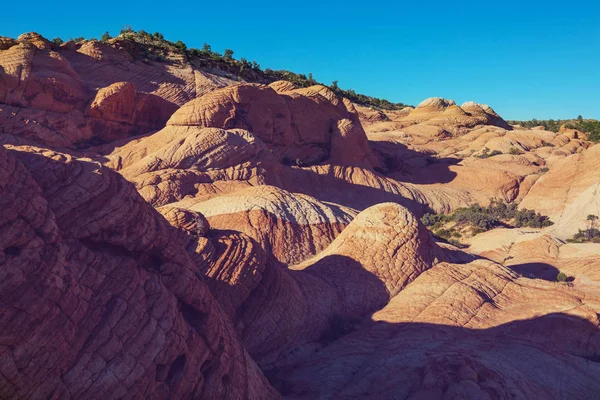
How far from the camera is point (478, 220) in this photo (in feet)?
94.9

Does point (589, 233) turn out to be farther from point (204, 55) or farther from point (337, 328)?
point (204, 55)

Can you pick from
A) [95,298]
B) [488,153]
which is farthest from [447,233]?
[95,298]

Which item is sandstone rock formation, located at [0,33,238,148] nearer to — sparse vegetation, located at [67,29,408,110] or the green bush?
sparse vegetation, located at [67,29,408,110]

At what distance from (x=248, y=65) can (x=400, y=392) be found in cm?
4461

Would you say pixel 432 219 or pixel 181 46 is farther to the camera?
pixel 181 46

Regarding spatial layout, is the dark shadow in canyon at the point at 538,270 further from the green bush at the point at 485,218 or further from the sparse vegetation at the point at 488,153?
the sparse vegetation at the point at 488,153

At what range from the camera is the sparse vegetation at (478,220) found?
28328 mm

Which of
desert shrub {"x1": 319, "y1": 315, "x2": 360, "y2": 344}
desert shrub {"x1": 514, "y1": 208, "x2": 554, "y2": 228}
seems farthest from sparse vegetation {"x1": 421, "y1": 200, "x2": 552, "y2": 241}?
desert shrub {"x1": 319, "y1": 315, "x2": 360, "y2": 344}

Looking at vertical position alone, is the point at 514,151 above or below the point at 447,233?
above

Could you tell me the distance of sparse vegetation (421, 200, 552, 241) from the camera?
2833 centimetres

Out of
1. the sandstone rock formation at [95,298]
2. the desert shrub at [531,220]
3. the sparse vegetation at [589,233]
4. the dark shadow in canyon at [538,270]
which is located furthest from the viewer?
the desert shrub at [531,220]

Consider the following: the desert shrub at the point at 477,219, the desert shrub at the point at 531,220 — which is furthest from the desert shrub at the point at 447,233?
the desert shrub at the point at 531,220

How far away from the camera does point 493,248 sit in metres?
23.1

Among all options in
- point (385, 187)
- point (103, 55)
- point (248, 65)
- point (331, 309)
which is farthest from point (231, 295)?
point (248, 65)
